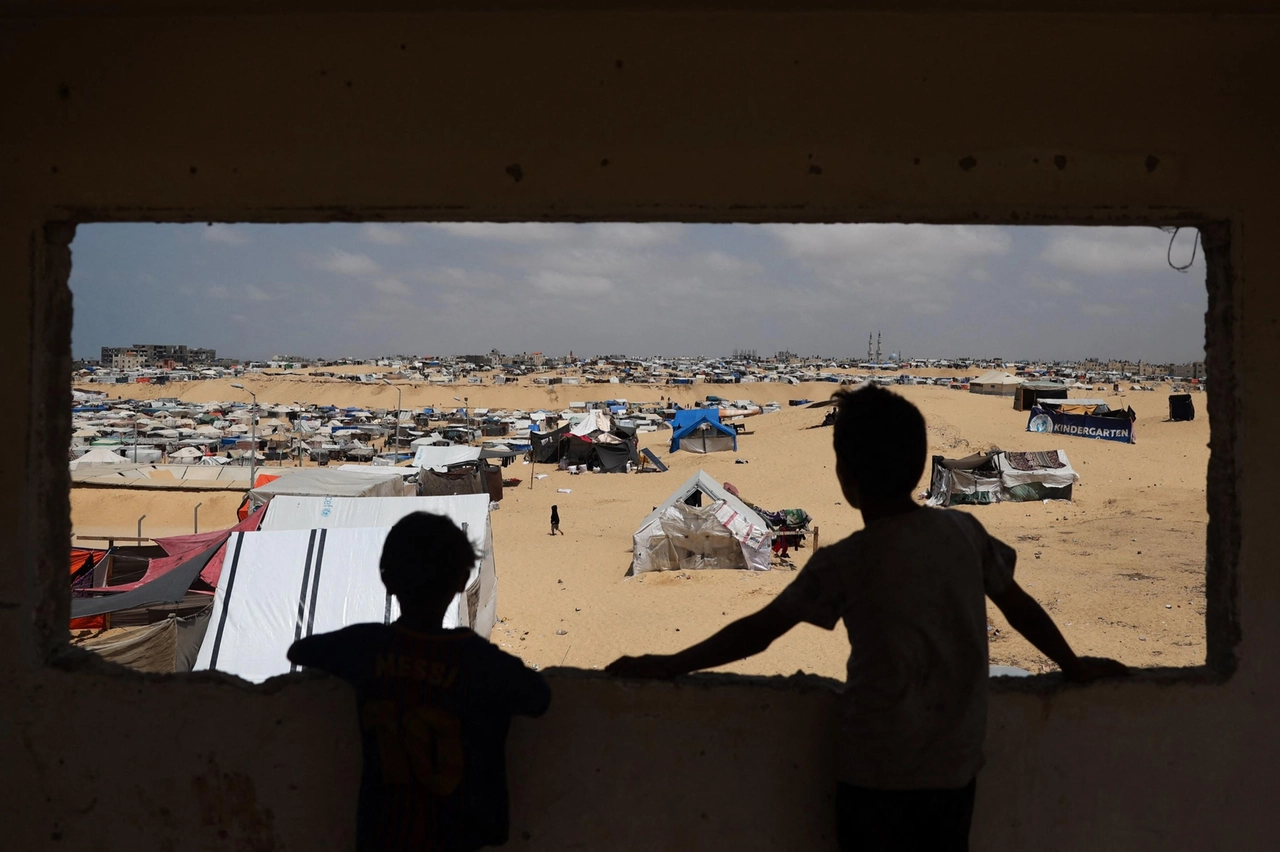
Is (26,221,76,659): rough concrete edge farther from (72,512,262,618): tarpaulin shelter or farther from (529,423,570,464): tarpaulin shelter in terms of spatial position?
(529,423,570,464): tarpaulin shelter

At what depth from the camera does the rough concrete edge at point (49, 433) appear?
2.32 metres

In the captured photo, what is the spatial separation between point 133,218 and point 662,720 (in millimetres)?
2215

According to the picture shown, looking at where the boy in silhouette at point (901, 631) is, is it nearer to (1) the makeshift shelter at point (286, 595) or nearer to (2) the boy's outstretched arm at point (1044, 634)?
(2) the boy's outstretched arm at point (1044, 634)

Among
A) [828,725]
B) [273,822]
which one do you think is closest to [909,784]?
[828,725]

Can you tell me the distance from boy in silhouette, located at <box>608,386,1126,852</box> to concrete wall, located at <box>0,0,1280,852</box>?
469 millimetres

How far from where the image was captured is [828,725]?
2166 millimetres

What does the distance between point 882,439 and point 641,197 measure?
3.53 ft

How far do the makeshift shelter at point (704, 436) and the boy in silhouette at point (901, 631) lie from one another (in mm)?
35508

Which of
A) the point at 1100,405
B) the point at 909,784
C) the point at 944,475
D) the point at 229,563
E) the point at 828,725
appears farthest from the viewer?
the point at 1100,405

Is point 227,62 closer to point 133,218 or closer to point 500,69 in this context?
point 133,218

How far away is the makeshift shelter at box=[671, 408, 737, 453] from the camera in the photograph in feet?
125

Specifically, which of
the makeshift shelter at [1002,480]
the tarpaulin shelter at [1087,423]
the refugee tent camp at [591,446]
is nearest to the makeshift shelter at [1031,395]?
the tarpaulin shelter at [1087,423]

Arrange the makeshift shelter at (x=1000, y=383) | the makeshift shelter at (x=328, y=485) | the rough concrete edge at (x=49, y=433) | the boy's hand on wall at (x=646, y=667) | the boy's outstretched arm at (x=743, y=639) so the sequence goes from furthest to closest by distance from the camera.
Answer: the makeshift shelter at (x=1000, y=383) < the makeshift shelter at (x=328, y=485) < the rough concrete edge at (x=49, y=433) < the boy's hand on wall at (x=646, y=667) < the boy's outstretched arm at (x=743, y=639)

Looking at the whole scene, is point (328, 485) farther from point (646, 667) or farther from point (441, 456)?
point (646, 667)
